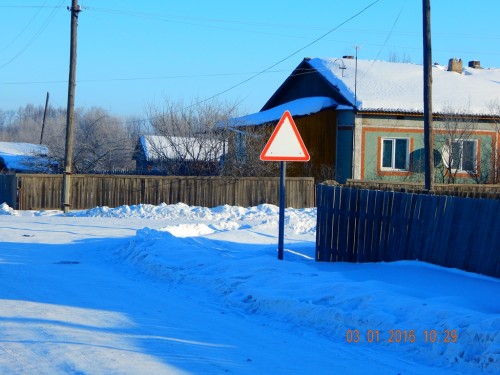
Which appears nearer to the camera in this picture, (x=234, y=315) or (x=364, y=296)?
(x=364, y=296)

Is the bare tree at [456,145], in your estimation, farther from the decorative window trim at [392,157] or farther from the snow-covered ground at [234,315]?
the snow-covered ground at [234,315]

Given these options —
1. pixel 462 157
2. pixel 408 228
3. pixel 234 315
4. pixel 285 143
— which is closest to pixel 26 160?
pixel 462 157

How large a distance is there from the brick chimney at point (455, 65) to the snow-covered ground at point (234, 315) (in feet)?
96.7

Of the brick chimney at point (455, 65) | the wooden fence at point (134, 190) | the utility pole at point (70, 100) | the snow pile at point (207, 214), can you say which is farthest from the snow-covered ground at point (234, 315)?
the brick chimney at point (455, 65)

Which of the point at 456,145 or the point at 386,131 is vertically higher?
the point at 386,131

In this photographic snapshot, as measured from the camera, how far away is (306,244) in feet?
52.9

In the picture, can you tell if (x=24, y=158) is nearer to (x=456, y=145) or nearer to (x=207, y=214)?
(x=207, y=214)

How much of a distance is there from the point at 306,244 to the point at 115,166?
34768 millimetres

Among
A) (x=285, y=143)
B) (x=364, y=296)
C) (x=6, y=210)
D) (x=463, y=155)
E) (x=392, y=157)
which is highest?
(x=463, y=155)

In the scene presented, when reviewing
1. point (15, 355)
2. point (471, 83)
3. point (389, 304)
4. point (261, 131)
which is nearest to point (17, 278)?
point (15, 355)

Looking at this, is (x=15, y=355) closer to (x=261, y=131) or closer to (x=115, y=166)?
(x=261, y=131)

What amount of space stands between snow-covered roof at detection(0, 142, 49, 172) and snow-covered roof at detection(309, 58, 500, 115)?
15.4 metres

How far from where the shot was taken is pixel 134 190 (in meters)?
27.6

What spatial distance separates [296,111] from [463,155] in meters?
8.23
